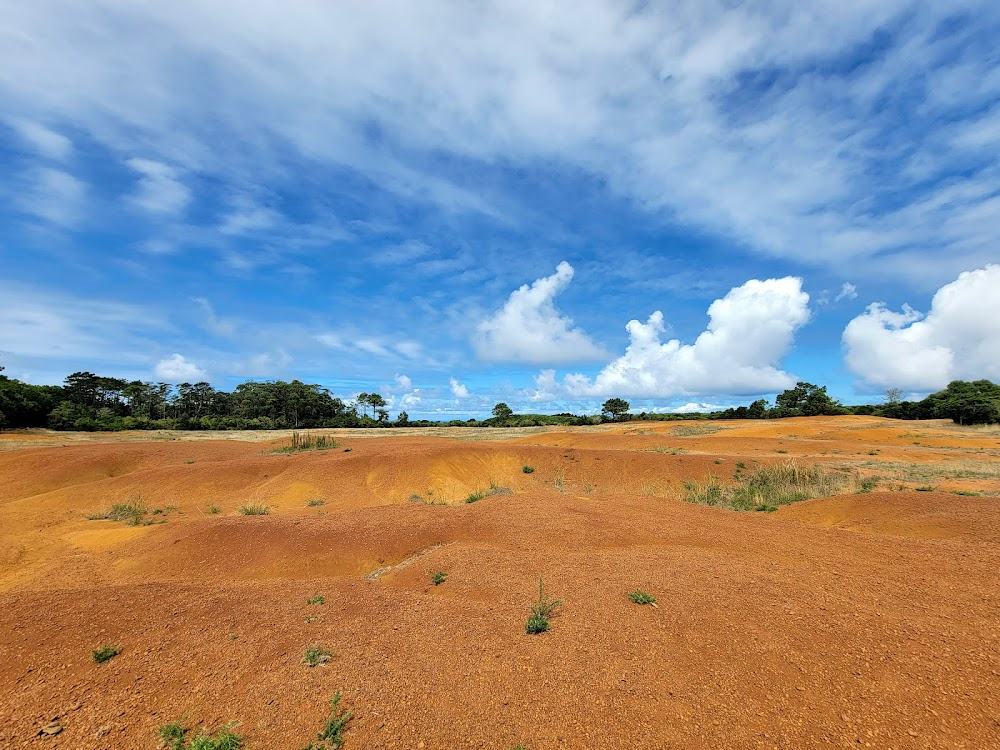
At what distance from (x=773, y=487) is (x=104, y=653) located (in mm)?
19704

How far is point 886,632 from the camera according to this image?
518cm

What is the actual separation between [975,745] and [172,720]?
732cm

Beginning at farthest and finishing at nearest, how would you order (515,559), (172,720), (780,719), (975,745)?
(515,559) → (172,720) → (780,719) → (975,745)

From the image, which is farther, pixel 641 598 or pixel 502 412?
pixel 502 412

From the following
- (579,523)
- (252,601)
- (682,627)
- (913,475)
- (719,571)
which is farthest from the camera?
(913,475)

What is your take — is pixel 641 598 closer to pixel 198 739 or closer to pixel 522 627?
pixel 522 627

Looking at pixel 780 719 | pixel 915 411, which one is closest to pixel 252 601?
pixel 780 719

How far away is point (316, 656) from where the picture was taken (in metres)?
5.17

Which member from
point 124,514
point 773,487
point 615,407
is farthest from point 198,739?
point 615,407

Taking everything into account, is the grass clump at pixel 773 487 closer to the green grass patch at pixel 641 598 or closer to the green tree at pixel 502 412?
the green grass patch at pixel 641 598

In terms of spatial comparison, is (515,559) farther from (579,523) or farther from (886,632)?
(886,632)

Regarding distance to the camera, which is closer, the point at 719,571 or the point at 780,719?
the point at 780,719

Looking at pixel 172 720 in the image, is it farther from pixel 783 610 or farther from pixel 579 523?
pixel 579 523

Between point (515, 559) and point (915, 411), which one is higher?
point (915, 411)
